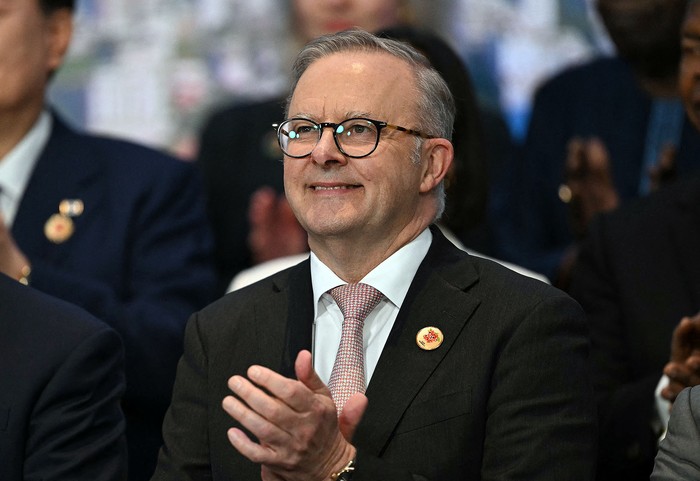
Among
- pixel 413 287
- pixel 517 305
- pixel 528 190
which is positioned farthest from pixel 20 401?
pixel 528 190

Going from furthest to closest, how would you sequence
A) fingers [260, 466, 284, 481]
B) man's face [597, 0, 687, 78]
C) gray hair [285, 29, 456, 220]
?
man's face [597, 0, 687, 78]
gray hair [285, 29, 456, 220]
fingers [260, 466, 284, 481]

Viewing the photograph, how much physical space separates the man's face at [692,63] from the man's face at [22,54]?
1.78 metres

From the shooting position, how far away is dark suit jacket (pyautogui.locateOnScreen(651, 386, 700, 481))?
247 centimetres

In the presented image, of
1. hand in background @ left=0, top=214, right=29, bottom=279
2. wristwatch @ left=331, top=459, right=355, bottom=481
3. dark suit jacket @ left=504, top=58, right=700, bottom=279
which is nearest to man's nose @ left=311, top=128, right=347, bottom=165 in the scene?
wristwatch @ left=331, top=459, right=355, bottom=481

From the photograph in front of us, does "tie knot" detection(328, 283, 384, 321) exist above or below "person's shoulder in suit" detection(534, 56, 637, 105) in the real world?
above

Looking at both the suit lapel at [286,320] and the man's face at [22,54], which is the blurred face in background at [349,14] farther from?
the suit lapel at [286,320]

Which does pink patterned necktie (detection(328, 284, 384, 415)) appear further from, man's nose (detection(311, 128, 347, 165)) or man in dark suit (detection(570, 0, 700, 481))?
man in dark suit (detection(570, 0, 700, 481))

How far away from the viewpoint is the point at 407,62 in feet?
8.95

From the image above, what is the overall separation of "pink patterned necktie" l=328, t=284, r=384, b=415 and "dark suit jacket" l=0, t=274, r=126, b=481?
0.51m

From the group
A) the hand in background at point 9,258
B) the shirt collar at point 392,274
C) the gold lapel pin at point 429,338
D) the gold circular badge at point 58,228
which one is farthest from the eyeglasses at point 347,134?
the gold circular badge at point 58,228

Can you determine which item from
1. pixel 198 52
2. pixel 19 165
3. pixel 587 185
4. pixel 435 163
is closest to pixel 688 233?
pixel 587 185

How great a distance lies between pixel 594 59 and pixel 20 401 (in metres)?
2.77

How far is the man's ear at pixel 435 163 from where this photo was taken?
2.75 m

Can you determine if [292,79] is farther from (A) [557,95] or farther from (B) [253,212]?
(A) [557,95]
